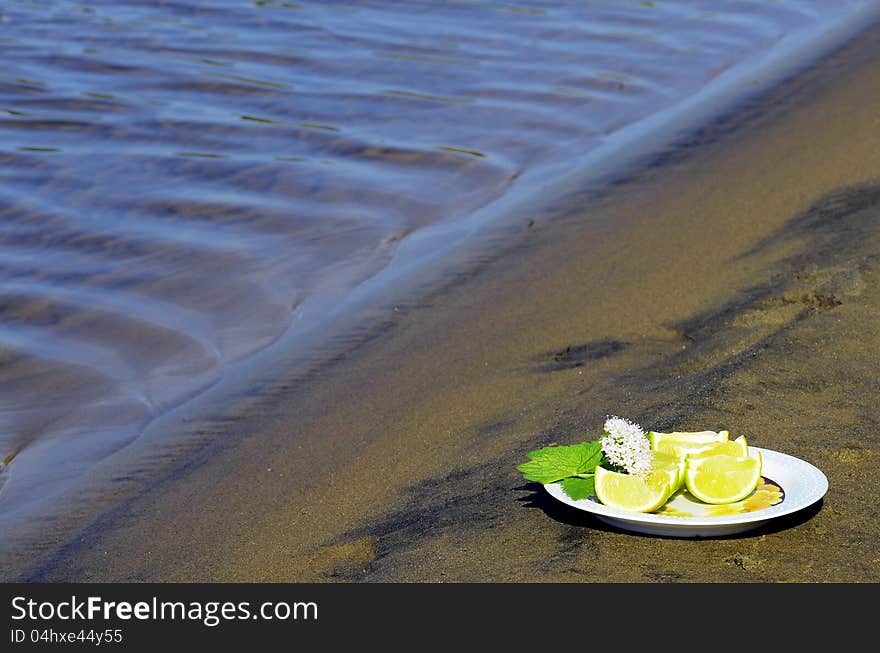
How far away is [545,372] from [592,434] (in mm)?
1002

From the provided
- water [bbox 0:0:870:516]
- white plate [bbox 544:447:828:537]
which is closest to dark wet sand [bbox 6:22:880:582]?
white plate [bbox 544:447:828:537]

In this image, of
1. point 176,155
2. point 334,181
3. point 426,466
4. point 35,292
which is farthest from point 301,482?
point 176,155

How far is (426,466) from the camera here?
4668mm

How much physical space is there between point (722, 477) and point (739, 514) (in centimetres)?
12

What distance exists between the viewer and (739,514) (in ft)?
11.0

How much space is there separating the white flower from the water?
2658mm

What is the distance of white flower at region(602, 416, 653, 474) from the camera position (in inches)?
134

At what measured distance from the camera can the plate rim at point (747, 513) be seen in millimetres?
3314

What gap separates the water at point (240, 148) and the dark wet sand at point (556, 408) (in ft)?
2.31

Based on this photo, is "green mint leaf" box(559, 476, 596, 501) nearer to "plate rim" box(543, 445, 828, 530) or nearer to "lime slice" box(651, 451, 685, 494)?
"plate rim" box(543, 445, 828, 530)

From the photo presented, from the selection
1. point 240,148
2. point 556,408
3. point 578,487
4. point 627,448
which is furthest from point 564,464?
point 240,148
